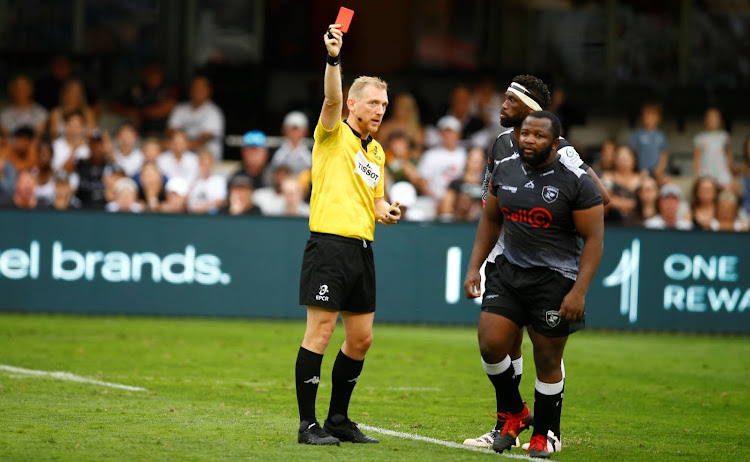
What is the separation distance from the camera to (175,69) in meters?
23.2

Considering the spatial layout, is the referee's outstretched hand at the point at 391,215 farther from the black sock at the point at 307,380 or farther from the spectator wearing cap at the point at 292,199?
the spectator wearing cap at the point at 292,199

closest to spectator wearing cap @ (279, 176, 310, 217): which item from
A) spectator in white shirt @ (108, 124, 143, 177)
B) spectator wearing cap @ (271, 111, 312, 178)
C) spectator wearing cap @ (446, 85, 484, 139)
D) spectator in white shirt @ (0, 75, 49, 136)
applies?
spectator wearing cap @ (271, 111, 312, 178)

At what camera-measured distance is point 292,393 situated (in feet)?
33.4

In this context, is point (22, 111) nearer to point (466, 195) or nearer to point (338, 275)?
point (466, 195)

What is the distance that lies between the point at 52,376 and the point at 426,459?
4.53 meters

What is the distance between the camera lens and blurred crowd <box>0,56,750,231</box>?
56.7 feet

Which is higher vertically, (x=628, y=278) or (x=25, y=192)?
(x=25, y=192)

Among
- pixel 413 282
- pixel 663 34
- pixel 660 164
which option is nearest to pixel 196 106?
pixel 413 282

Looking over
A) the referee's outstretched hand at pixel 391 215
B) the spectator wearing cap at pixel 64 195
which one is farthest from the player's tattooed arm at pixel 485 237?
the spectator wearing cap at pixel 64 195

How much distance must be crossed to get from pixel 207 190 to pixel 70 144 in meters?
2.39

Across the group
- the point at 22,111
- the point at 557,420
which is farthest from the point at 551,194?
the point at 22,111

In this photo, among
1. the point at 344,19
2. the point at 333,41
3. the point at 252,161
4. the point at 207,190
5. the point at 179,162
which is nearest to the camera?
the point at 333,41

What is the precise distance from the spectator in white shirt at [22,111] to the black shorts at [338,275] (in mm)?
13437

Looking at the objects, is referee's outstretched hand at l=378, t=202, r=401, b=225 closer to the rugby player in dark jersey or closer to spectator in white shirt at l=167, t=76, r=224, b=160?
the rugby player in dark jersey
